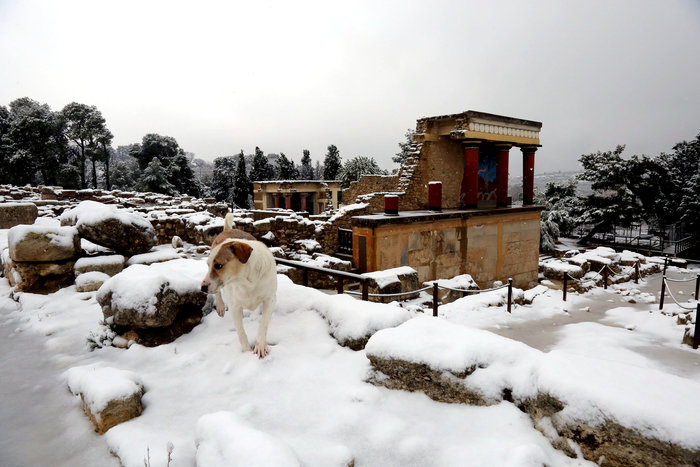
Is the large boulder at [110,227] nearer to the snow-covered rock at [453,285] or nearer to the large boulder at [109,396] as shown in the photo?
the large boulder at [109,396]

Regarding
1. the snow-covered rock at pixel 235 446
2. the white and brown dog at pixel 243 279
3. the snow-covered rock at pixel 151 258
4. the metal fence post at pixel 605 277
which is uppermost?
the white and brown dog at pixel 243 279

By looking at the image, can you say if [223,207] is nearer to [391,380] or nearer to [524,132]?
[524,132]

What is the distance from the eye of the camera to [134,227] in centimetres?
635

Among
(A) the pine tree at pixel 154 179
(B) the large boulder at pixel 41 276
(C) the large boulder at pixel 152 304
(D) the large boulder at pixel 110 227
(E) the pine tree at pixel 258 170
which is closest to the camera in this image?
(C) the large boulder at pixel 152 304

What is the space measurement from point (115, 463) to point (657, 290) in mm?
14390

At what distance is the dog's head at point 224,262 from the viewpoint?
2.69 m

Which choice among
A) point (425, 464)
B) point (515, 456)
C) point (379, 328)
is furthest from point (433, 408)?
point (379, 328)

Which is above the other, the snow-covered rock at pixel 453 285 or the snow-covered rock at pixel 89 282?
the snow-covered rock at pixel 89 282

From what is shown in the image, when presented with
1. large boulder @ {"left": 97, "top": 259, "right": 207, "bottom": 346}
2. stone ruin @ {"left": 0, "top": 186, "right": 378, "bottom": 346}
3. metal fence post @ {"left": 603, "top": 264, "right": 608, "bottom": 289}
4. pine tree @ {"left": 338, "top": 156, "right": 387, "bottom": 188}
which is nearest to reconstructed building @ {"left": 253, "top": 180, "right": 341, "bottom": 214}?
pine tree @ {"left": 338, "top": 156, "right": 387, "bottom": 188}

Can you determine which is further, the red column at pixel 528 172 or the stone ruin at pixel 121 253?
the red column at pixel 528 172

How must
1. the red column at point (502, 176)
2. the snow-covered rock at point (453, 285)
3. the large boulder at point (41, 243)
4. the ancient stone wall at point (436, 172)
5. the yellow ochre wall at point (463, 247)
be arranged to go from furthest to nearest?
the red column at point (502, 176)
the ancient stone wall at point (436, 172)
the yellow ochre wall at point (463, 247)
the snow-covered rock at point (453, 285)
the large boulder at point (41, 243)

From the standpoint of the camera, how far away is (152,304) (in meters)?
3.40

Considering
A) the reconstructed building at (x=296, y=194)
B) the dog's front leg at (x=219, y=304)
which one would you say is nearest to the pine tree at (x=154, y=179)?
the reconstructed building at (x=296, y=194)

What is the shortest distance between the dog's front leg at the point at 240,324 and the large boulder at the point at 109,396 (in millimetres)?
795
